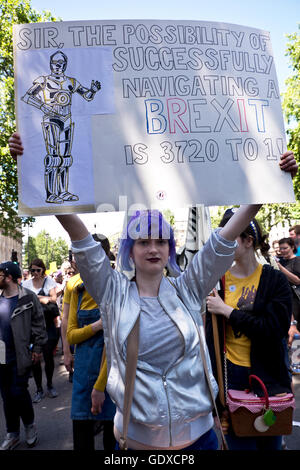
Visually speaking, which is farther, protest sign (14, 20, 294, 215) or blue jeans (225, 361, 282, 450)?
blue jeans (225, 361, 282, 450)

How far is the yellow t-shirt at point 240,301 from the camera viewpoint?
106 inches

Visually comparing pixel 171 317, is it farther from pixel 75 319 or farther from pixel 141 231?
pixel 75 319

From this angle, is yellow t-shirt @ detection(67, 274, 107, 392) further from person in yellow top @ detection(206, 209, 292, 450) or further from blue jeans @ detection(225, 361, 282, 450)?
blue jeans @ detection(225, 361, 282, 450)

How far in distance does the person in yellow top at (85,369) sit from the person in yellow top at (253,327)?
0.91 metres

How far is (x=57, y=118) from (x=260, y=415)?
1976 millimetres

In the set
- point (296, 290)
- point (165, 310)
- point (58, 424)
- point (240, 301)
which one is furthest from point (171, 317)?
point (296, 290)

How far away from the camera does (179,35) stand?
2229 millimetres

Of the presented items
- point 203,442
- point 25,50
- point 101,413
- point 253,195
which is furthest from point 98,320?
point 25,50

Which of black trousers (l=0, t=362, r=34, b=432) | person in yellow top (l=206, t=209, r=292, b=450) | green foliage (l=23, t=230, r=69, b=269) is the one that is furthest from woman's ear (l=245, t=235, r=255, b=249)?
green foliage (l=23, t=230, r=69, b=269)

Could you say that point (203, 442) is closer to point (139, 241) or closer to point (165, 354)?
point (165, 354)

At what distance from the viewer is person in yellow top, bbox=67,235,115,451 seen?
313 centimetres

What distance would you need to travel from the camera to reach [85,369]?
3221 mm

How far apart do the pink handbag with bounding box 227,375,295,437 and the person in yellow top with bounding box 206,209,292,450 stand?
72 mm

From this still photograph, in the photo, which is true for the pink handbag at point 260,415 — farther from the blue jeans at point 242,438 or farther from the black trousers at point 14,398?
the black trousers at point 14,398
